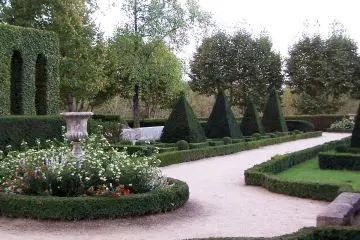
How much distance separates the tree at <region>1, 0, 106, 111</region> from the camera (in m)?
29.3

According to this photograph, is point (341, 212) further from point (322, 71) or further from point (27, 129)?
point (322, 71)

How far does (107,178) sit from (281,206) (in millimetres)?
3398

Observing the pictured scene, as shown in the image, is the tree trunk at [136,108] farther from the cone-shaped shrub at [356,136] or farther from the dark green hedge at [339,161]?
the dark green hedge at [339,161]

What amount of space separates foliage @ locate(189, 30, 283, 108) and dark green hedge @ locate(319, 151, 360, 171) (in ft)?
102

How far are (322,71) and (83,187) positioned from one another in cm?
4081

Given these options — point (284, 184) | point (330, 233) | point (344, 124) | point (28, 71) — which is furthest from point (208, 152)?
point (344, 124)

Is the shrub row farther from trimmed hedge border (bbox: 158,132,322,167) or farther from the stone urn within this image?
the stone urn

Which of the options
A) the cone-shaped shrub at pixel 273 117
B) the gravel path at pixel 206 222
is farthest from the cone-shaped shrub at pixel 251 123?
the gravel path at pixel 206 222

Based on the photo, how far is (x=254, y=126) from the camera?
94.8 feet

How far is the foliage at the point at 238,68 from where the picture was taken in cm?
4634

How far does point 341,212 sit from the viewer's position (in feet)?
23.4

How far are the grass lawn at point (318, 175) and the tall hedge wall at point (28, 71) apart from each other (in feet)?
39.0

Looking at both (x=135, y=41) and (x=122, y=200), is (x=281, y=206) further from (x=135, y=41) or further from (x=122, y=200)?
(x=135, y=41)

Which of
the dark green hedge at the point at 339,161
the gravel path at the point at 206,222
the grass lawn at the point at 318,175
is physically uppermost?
the dark green hedge at the point at 339,161
